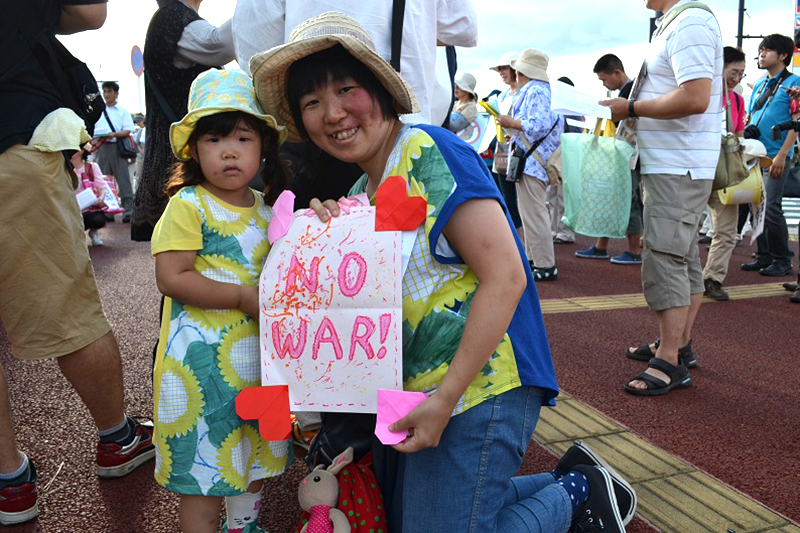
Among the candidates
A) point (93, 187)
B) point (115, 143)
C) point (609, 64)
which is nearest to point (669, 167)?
point (609, 64)

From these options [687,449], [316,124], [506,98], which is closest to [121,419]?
[316,124]

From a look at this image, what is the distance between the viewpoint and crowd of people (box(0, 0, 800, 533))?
158 cm

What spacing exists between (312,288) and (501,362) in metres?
0.48

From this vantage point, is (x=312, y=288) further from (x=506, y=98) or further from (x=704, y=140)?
(x=506, y=98)

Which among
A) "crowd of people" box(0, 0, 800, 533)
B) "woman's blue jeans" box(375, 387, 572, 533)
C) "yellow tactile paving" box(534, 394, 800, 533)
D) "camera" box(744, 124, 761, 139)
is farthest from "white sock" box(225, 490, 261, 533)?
"camera" box(744, 124, 761, 139)

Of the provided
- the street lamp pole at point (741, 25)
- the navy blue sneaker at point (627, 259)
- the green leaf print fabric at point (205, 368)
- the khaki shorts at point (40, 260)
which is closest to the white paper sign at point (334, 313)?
the green leaf print fabric at point (205, 368)

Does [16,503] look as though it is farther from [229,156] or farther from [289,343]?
[229,156]

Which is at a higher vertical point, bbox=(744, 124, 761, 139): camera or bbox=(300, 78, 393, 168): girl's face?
bbox=(300, 78, 393, 168): girl's face

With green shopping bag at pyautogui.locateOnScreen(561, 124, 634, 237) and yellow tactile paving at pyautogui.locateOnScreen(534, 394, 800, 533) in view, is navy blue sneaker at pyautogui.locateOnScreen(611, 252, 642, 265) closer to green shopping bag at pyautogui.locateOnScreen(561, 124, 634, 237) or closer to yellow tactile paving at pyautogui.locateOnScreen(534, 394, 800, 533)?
green shopping bag at pyautogui.locateOnScreen(561, 124, 634, 237)

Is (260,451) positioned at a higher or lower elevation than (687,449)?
higher

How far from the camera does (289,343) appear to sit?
1638mm

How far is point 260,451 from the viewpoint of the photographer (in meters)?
1.79

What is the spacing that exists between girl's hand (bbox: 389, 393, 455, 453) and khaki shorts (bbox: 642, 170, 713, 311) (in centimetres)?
193

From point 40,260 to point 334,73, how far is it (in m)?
1.14
